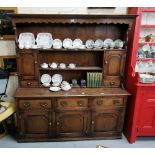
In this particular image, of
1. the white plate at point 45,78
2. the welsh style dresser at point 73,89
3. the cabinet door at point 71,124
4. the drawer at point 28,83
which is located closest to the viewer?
the welsh style dresser at point 73,89

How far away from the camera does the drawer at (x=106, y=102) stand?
2568 mm

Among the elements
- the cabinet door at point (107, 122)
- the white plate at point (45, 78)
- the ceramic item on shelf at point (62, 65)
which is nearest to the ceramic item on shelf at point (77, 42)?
the ceramic item on shelf at point (62, 65)

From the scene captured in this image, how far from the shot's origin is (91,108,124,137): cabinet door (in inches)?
104

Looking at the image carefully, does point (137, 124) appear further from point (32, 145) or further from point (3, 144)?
point (3, 144)

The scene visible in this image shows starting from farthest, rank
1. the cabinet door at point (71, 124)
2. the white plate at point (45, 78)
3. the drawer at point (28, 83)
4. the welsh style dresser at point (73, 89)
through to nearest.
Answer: the white plate at point (45, 78)
the drawer at point (28, 83)
the cabinet door at point (71, 124)
the welsh style dresser at point (73, 89)

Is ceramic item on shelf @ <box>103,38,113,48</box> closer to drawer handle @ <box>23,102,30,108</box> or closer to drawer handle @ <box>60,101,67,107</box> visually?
drawer handle @ <box>60,101,67,107</box>

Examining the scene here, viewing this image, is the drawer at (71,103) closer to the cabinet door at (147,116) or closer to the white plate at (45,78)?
the white plate at (45,78)

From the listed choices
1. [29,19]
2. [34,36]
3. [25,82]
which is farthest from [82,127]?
[29,19]

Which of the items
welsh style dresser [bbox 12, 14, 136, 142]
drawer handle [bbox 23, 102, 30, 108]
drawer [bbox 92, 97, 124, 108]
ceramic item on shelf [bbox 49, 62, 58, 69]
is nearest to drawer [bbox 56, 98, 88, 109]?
welsh style dresser [bbox 12, 14, 136, 142]

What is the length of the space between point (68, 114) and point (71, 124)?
18cm

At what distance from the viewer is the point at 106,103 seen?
2590mm

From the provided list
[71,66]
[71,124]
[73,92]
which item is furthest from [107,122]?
[71,66]

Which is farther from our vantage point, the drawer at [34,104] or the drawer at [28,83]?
the drawer at [28,83]

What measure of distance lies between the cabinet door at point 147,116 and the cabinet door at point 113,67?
18.0 inches
